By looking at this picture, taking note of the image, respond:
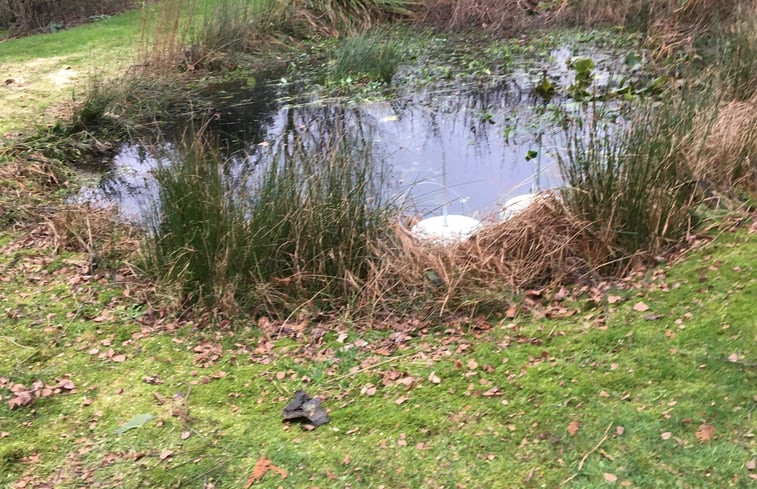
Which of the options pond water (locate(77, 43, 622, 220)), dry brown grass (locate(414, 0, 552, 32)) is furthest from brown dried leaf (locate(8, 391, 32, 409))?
dry brown grass (locate(414, 0, 552, 32))

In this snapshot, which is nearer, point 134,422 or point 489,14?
point 134,422

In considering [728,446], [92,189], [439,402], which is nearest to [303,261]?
[439,402]

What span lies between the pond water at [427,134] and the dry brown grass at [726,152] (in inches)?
34.2

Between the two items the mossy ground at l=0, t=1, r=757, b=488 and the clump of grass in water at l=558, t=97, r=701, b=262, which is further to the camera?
the clump of grass in water at l=558, t=97, r=701, b=262

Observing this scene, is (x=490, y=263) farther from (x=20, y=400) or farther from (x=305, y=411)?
(x=20, y=400)

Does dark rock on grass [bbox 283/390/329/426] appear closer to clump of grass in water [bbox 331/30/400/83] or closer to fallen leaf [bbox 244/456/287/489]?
fallen leaf [bbox 244/456/287/489]

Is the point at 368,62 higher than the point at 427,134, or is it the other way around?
the point at 368,62

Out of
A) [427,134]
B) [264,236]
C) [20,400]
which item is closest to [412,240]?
[264,236]

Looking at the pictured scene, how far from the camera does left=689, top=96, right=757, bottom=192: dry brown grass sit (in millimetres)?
4008

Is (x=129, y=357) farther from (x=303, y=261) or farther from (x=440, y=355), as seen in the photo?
(x=440, y=355)

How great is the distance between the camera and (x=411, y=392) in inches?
107

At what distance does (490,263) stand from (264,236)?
1321 mm

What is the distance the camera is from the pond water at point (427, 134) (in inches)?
203

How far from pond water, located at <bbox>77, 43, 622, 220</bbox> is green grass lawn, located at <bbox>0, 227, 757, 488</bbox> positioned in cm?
133
